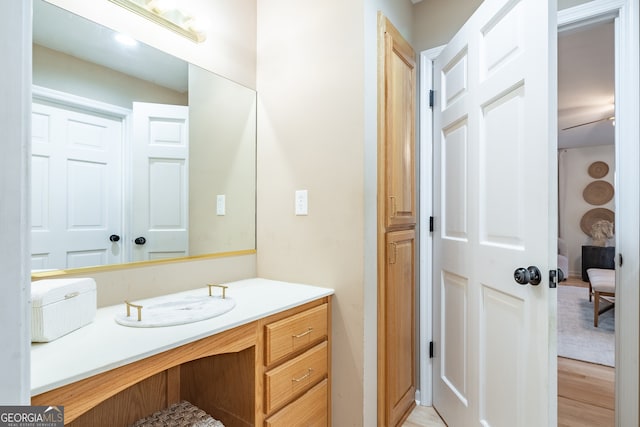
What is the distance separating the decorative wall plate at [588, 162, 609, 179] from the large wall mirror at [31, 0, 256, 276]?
6937mm

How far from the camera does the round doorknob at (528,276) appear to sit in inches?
45.8

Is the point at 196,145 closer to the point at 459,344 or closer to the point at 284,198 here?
the point at 284,198

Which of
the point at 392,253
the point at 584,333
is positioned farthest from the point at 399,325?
the point at 584,333

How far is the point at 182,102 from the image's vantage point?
5.02 feet

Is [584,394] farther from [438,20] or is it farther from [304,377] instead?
[438,20]

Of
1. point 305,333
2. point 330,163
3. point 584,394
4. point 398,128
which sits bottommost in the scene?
point 584,394

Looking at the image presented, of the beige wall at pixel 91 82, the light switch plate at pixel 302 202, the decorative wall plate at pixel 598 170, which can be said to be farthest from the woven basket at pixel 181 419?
the decorative wall plate at pixel 598 170

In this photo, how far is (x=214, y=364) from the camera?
1.29 metres

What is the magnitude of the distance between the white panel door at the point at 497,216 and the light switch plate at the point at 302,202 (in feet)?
2.68

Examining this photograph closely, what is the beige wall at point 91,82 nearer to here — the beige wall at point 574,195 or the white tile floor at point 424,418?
the white tile floor at point 424,418

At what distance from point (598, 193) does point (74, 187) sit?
7.71 metres

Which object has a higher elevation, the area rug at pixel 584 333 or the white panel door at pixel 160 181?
the white panel door at pixel 160 181

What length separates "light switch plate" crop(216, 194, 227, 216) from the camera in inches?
67.2

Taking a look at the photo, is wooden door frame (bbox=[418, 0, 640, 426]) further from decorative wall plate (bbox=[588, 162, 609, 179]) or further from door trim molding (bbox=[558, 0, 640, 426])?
decorative wall plate (bbox=[588, 162, 609, 179])
